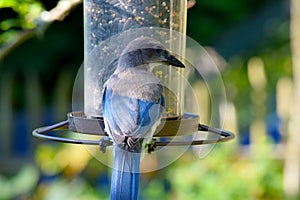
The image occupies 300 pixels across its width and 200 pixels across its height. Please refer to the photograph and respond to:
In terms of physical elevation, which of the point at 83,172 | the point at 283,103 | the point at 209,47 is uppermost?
the point at 209,47

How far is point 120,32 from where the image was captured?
282 centimetres

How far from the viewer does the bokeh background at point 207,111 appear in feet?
16.9

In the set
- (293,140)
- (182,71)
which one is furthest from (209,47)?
(182,71)

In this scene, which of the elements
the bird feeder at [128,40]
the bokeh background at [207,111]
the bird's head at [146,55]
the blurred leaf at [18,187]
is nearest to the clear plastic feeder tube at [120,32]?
the bird feeder at [128,40]

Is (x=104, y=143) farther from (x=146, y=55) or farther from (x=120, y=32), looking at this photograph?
A: (x=120, y=32)

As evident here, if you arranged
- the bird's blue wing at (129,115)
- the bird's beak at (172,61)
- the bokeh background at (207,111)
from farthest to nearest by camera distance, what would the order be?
the bokeh background at (207,111) < the bird's beak at (172,61) < the bird's blue wing at (129,115)

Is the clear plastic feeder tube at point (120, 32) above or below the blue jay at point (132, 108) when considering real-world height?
above

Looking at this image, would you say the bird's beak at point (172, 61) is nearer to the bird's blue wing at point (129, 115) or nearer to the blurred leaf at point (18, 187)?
the bird's blue wing at point (129, 115)

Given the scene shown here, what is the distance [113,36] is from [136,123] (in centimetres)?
51

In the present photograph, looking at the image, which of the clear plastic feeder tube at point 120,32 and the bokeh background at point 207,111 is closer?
the clear plastic feeder tube at point 120,32

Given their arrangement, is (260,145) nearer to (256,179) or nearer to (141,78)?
(256,179)

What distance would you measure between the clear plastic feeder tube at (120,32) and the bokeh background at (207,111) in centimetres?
210

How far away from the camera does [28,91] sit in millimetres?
6836

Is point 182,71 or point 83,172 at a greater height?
point 182,71
